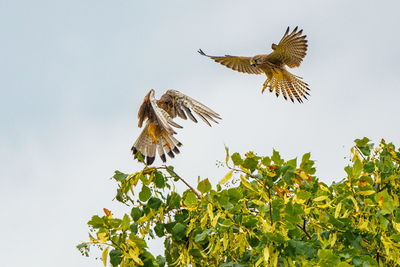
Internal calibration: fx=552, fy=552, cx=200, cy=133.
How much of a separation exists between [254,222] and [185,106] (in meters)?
4.27

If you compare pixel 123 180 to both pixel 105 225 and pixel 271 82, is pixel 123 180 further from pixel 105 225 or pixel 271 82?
pixel 271 82

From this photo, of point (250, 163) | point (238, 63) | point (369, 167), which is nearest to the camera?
point (250, 163)

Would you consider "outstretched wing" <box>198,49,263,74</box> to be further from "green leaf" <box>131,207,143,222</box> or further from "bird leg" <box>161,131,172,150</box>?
"green leaf" <box>131,207,143,222</box>

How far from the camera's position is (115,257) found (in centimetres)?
302

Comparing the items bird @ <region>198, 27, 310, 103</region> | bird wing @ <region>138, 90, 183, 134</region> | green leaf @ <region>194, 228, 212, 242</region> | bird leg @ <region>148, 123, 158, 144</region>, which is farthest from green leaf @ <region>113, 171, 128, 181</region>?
bird @ <region>198, 27, 310, 103</region>

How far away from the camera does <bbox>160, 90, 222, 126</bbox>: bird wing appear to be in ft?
21.9

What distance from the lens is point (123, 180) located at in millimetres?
3381

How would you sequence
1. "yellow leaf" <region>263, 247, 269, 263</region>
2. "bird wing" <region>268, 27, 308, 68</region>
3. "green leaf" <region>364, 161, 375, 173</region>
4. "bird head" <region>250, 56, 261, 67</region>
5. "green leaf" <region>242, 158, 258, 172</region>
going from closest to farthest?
"yellow leaf" <region>263, 247, 269, 263</region> < "green leaf" <region>242, 158, 258, 172</region> < "green leaf" <region>364, 161, 375, 173</region> < "bird wing" <region>268, 27, 308, 68</region> < "bird head" <region>250, 56, 261, 67</region>

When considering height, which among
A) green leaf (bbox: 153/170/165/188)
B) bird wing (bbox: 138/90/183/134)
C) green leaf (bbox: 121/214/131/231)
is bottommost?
green leaf (bbox: 121/214/131/231)

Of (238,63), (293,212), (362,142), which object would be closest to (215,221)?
(293,212)

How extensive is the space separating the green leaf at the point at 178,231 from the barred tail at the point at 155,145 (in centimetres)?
322

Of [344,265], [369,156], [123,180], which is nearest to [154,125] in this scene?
[369,156]

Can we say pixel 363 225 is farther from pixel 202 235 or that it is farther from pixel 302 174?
pixel 202 235

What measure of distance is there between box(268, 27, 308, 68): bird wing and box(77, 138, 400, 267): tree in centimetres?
624
